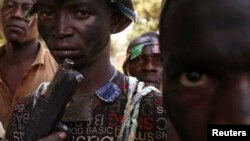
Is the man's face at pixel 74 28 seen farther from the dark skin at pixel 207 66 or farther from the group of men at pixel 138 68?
the dark skin at pixel 207 66

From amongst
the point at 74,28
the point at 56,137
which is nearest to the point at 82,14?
the point at 74,28

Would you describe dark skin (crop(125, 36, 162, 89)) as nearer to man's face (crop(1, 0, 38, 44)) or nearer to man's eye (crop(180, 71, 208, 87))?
man's face (crop(1, 0, 38, 44))

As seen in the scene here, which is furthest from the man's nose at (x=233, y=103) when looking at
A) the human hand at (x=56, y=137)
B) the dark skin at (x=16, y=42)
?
the dark skin at (x=16, y=42)

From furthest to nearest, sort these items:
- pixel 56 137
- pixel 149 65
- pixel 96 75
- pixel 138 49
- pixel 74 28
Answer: pixel 138 49 → pixel 149 65 → pixel 96 75 → pixel 74 28 → pixel 56 137

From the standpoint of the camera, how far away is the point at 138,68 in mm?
4336

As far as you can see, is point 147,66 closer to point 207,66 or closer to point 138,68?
point 138,68

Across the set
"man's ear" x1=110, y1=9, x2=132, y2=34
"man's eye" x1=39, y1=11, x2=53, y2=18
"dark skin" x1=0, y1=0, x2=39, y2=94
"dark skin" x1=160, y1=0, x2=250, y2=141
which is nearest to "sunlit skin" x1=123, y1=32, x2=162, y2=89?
"dark skin" x1=0, y1=0, x2=39, y2=94

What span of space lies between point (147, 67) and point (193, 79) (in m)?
3.26

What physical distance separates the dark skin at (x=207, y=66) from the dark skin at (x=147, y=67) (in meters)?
3.11

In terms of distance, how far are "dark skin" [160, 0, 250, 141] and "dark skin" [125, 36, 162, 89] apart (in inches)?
122

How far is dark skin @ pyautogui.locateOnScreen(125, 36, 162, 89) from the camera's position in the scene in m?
4.18

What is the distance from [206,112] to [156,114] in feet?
3.16

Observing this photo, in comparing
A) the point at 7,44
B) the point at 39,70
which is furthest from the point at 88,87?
the point at 7,44

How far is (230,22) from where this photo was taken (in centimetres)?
98
